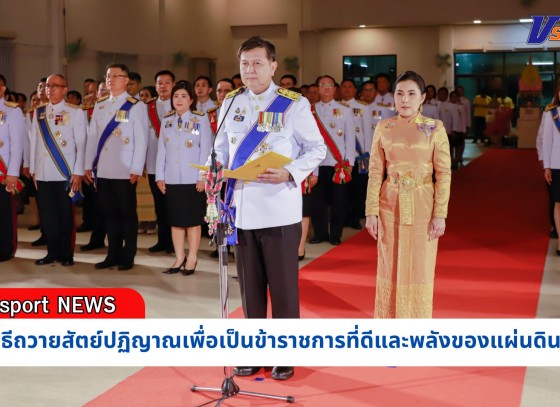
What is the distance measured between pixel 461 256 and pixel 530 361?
3.58m

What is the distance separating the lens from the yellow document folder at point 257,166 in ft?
11.3

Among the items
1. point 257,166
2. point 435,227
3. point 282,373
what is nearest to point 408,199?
point 435,227

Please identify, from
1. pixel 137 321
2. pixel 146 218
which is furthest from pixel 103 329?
pixel 146 218

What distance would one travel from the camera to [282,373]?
3.91 metres

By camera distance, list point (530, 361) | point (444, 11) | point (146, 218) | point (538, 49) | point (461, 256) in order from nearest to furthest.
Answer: point (530, 361)
point (461, 256)
point (146, 218)
point (444, 11)
point (538, 49)

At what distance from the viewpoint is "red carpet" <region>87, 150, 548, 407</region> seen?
12.1 feet

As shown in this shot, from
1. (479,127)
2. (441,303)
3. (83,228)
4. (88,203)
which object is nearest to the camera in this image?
(441,303)

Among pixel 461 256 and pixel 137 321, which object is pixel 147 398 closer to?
pixel 137 321

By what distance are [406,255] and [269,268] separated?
0.68 m

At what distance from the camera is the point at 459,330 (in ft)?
11.2

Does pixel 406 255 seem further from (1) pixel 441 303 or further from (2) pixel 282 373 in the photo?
(1) pixel 441 303

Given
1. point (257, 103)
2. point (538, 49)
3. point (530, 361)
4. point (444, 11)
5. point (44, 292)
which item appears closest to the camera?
point (530, 361)

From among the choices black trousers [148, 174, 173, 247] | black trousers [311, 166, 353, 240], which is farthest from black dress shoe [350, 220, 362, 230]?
black trousers [148, 174, 173, 247]

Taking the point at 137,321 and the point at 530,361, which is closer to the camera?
the point at 137,321
